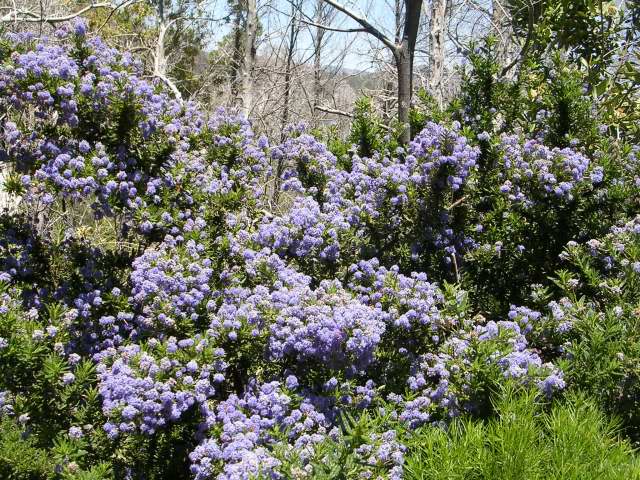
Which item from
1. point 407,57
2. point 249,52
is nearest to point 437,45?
point 407,57

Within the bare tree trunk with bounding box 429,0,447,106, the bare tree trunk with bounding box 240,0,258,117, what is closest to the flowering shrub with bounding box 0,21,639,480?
the bare tree trunk with bounding box 429,0,447,106

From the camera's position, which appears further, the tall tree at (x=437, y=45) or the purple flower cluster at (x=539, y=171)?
the tall tree at (x=437, y=45)

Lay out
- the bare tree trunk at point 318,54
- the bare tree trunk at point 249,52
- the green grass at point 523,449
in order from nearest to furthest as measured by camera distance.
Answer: the green grass at point 523,449, the bare tree trunk at point 249,52, the bare tree trunk at point 318,54

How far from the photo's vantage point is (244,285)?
4277 mm

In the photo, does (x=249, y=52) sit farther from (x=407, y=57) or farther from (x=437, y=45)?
(x=407, y=57)

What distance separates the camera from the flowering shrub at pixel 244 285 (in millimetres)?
3410

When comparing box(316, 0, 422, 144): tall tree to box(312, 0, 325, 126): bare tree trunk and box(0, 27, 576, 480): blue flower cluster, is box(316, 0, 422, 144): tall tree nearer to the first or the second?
box(0, 27, 576, 480): blue flower cluster

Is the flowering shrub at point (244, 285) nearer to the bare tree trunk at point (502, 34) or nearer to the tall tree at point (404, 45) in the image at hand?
the tall tree at point (404, 45)

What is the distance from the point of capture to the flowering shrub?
341cm

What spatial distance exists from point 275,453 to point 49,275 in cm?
250

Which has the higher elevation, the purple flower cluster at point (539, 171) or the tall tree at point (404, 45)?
the tall tree at point (404, 45)

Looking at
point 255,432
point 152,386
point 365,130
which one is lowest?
point 255,432

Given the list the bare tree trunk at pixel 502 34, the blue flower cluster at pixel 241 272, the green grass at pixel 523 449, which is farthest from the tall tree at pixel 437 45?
the green grass at pixel 523 449

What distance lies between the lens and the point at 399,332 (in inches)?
154
